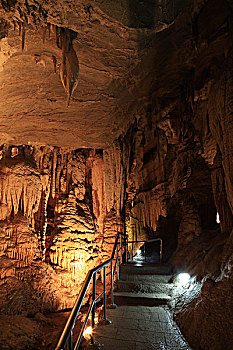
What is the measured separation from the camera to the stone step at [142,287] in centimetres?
486

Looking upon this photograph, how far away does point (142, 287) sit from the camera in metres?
4.93

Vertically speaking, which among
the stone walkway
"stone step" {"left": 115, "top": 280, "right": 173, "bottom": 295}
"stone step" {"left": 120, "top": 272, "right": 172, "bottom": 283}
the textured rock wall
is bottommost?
the stone walkway

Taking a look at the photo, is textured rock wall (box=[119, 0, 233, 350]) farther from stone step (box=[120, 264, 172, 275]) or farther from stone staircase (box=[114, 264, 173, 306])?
stone staircase (box=[114, 264, 173, 306])

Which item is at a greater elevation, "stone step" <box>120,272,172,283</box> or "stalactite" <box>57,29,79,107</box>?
"stalactite" <box>57,29,79,107</box>

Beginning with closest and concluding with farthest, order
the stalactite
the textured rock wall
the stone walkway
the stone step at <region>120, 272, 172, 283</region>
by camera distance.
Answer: the stone walkway, the textured rock wall, the stalactite, the stone step at <region>120, 272, 172, 283</region>

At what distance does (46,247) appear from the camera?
32.2ft

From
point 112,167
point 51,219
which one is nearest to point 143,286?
point 112,167

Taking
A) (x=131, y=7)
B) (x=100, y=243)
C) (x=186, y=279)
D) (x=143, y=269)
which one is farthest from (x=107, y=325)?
(x=100, y=243)

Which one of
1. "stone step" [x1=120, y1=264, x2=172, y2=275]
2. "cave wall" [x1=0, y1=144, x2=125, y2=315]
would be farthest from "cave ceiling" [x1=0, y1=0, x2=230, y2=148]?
"stone step" [x1=120, y1=264, x2=172, y2=275]

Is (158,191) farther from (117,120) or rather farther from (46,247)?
(46,247)

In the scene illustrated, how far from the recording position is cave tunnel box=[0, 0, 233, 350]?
3439mm

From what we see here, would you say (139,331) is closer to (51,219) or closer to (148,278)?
(148,278)

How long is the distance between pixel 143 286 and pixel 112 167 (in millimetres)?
5761

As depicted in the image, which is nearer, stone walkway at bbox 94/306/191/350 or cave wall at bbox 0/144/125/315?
stone walkway at bbox 94/306/191/350
